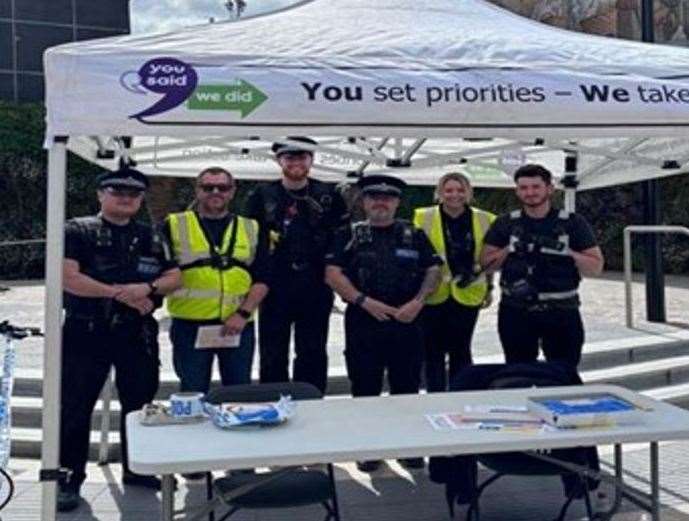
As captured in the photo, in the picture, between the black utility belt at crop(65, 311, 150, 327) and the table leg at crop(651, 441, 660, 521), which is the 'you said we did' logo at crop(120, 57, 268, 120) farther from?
the table leg at crop(651, 441, 660, 521)

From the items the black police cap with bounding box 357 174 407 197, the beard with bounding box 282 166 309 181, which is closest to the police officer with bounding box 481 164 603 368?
the black police cap with bounding box 357 174 407 197

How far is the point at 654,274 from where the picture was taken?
965 cm

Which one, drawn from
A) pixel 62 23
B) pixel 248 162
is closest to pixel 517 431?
pixel 248 162

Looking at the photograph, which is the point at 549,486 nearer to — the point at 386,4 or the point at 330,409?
the point at 330,409

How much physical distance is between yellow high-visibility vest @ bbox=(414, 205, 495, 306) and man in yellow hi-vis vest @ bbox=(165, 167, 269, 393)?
108 cm

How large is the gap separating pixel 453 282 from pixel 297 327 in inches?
40.2

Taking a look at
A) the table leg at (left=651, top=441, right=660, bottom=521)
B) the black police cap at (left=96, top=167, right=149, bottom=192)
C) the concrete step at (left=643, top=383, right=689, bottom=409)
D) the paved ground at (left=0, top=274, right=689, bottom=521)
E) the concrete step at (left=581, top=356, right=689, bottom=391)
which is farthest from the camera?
the concrete step at (left=581, top=356, right=689, bottom=391)

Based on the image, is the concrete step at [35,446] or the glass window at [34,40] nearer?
the concrete step at [35,446]

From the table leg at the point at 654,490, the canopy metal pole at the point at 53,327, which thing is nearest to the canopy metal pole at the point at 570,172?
the table leg at the point at 654,490

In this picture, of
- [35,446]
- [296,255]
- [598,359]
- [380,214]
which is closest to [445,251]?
[380,214]

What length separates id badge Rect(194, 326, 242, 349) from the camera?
4863 mm

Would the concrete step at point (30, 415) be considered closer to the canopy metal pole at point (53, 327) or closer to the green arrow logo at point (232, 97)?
the canopy metal pole at point (53, 327)

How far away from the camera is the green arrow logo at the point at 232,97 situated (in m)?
3.60

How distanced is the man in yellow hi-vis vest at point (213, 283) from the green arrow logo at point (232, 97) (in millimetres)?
1216
